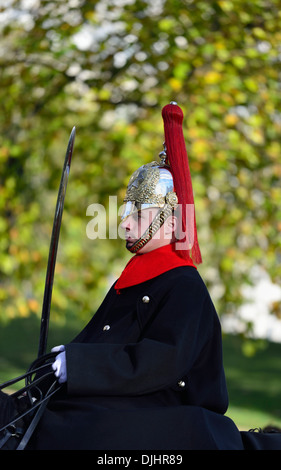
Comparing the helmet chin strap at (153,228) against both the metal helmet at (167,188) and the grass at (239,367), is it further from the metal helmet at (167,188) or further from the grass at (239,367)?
the grass at (239,367)

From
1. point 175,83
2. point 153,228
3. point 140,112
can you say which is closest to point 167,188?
point 153,228

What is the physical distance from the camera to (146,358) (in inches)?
92.8

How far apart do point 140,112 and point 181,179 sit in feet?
15.8

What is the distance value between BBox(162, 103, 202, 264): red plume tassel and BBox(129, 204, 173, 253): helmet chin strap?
0.06m

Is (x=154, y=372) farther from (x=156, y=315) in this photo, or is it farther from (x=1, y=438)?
(x=1, y=438)

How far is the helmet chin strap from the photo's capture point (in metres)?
2.66

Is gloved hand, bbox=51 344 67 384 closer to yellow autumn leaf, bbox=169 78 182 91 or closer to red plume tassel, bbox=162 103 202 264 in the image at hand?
red plume tassel, bbox=162 103 202 264

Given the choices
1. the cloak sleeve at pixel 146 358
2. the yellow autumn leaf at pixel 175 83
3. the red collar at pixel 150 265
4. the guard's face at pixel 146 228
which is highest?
the guard's face at pixel 146 228

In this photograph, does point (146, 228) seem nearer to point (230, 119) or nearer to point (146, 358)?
point (146, 358)

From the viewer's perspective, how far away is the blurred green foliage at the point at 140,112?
22.0ft

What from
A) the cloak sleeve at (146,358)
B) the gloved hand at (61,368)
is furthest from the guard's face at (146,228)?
the gloved hand at (61,368)

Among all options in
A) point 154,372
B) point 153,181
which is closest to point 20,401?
point 154,372

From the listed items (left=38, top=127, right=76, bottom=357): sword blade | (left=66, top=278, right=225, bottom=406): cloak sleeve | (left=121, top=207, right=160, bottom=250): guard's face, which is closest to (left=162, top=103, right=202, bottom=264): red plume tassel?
(left=121, top=207, right=160, bottom=250): guard's face

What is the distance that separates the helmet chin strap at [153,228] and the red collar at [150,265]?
0.06m
